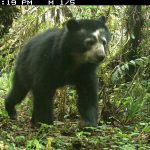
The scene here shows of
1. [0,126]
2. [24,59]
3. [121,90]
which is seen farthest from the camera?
[121,90]

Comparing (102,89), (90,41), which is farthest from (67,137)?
(102,89)

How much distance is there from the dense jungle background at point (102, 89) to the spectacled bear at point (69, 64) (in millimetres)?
277

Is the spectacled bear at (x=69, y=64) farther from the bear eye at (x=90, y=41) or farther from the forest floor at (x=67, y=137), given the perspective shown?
the forest floor at (x=67, y=137)

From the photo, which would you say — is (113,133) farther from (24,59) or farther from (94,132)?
(24,59)

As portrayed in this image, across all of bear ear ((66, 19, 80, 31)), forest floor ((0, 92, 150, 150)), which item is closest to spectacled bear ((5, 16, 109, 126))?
bear ear ((66, 19, 80, 31))

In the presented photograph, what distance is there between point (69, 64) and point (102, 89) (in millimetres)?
935

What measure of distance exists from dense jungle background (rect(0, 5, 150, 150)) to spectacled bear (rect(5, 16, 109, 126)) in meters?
0.28

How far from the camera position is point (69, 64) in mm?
5832

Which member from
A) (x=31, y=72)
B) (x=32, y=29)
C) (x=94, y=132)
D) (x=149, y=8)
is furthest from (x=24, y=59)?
(x=149, y=8)

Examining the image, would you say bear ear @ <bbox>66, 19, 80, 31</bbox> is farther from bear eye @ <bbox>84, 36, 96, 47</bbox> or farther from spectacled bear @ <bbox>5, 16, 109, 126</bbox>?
bear eye @ <bbox>84, 36, 96, 47</bbox>

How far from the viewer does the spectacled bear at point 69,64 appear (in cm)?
557

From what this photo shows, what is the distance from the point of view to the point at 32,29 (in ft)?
23.7

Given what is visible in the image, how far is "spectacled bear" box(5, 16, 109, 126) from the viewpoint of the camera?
557cm

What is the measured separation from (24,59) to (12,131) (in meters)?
1.30
